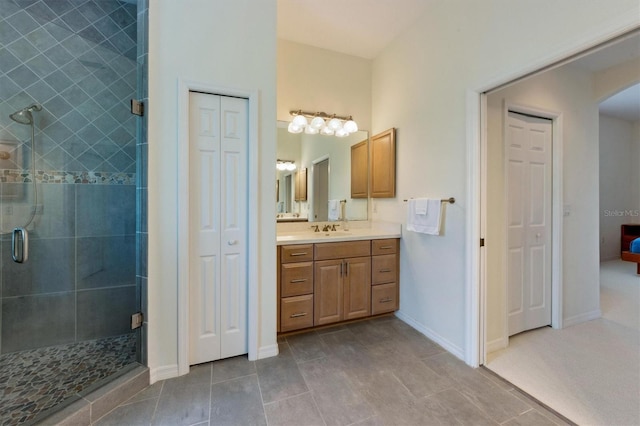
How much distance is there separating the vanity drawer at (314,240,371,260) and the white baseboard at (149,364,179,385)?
1.32 metres

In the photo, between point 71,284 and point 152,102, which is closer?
point 152,102

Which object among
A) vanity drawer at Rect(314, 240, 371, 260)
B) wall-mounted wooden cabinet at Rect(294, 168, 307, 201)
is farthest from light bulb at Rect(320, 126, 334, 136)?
vanity drawer at Rect(314, 240, 371, 260)

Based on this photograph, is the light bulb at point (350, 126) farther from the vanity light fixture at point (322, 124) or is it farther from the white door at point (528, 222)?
the white door at point (528, 222)

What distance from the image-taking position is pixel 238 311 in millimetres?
2023

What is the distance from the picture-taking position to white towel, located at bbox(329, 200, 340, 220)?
3.12 metres

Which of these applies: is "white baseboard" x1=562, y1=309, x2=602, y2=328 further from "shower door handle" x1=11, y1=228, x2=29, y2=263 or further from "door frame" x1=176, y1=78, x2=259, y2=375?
"shower door handle" x1=11, y1=228, x2=29, y2=263

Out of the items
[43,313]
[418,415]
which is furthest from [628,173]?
[43,313]

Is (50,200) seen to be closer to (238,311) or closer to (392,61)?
(238,311)

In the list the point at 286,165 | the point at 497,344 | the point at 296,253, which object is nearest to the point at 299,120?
the point at 286,165

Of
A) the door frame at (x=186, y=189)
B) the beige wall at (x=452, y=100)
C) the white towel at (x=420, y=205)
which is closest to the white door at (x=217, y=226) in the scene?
the door frame at (x=186, y=189)

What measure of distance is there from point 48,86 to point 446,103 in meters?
3.15

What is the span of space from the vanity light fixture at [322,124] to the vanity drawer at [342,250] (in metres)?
1.30

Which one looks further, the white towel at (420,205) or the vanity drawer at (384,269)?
the vanity drawer at (384,269)

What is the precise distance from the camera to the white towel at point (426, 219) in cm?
222
